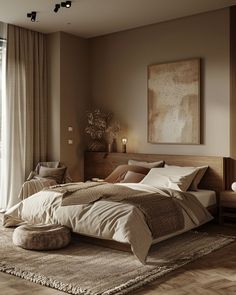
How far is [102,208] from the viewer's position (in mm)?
4523

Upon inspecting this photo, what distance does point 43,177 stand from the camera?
6.50 metres

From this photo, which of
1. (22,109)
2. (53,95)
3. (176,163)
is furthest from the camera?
(53,95)

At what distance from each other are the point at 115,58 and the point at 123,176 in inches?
83.6

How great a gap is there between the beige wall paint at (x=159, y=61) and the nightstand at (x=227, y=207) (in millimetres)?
612

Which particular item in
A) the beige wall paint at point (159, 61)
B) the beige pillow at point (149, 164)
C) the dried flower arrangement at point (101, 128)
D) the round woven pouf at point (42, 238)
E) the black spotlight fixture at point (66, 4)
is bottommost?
the round woven pouf at point (42, 238)

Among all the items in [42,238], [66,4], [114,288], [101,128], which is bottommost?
[114,288]

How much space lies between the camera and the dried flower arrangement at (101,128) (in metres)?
7.15

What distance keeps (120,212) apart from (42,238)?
83cm

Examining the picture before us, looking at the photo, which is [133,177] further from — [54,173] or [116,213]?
[116,213]

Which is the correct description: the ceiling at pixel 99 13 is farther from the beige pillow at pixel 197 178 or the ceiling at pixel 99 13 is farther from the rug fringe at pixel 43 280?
the rug fringe at pixel 43 280

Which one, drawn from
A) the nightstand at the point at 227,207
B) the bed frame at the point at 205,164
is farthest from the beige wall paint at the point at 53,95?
the nightstand at the point at 227,207

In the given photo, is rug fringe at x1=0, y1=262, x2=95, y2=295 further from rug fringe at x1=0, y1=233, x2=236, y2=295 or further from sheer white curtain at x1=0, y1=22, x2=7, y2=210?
Result: sheer white curtain at x1=0, y1=22, x2=7, y2=210

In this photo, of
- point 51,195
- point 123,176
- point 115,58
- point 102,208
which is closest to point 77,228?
point 102,208

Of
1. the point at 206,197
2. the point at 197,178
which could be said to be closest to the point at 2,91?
the point at 197,178
